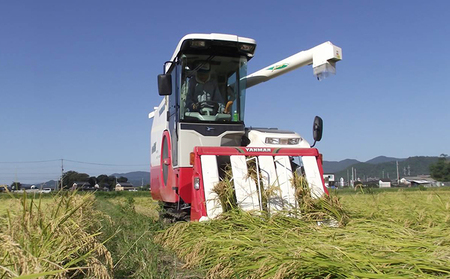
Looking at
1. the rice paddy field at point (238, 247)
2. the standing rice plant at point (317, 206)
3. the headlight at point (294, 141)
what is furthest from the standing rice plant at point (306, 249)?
the headlight at point (294, 141)

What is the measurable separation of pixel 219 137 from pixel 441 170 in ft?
331

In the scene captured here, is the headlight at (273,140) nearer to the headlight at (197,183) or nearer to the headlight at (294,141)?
the headlight at (294,141)

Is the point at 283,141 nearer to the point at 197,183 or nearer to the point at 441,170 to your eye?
the point at 197,183

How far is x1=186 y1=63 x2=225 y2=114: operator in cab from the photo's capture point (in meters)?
7.25

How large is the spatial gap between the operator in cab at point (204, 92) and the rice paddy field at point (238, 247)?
2.45m

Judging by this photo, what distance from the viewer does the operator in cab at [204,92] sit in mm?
7254

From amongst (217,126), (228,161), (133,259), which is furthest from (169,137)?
(133,259)

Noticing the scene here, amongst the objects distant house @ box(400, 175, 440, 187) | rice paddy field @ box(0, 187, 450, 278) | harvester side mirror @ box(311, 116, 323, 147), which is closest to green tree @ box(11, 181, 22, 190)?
rice paddy field @ box(0, 187, 450, 278)

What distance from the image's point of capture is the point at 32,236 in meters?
3.19

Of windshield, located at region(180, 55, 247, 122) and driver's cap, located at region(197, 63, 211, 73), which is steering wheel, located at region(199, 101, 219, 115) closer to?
windshield, located at region(180, 55, 247, 122)

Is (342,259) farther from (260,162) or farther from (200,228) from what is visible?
(260,162)

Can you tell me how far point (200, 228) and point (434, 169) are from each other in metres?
105

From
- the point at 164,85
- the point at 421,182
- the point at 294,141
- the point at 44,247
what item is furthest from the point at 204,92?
the point at 421,182

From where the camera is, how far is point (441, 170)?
94.5 metres
